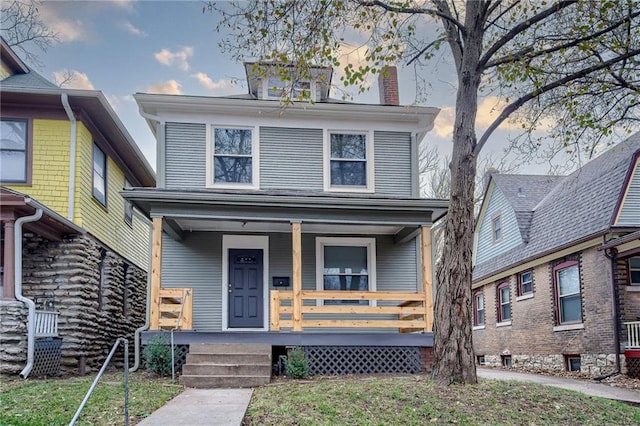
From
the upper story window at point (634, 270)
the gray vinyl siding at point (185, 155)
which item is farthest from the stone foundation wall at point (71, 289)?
the upper story window at point (634, 270)

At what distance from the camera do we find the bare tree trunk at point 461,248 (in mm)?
7730

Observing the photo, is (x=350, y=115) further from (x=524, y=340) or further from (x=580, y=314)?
(x=524, y=340)

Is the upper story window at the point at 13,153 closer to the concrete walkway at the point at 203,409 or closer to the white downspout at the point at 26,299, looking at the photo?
the white downspout at the point at 26,299

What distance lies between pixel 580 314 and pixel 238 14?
35.2 ft

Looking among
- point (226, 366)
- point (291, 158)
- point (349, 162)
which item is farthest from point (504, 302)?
point (226, 366)

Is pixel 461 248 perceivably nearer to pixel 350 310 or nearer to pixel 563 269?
pixel 350 310

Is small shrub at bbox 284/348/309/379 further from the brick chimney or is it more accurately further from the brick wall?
the brick wall

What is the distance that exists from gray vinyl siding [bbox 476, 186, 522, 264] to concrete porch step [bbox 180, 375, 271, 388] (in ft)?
38.0

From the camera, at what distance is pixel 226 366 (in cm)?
902

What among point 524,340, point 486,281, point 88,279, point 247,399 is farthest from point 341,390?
point 486,281

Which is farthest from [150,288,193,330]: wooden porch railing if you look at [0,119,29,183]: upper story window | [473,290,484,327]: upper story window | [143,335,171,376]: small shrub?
[473,290,484,327]: upper story window

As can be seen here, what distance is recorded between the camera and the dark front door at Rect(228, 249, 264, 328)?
38.9ft

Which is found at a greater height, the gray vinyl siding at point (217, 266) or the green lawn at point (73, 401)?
the gray vinyl siding at point (217, 266)

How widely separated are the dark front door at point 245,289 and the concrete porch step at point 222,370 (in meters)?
2.83
